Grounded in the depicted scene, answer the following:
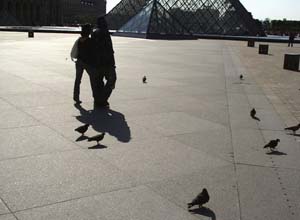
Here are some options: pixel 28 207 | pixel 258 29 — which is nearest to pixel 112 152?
pixel 28 207

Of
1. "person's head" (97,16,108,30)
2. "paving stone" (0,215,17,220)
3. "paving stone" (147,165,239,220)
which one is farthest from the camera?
"person's head" (97,16,108,30)

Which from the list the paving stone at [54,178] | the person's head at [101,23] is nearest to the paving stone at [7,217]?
the paving stone at [54,178]

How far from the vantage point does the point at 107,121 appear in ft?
28.2

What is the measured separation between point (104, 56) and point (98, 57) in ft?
0.42

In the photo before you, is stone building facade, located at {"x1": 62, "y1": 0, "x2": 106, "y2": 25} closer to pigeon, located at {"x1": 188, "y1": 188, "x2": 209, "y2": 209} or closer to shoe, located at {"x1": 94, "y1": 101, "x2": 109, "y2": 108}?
shoe, located at {"x1": 94, "y1": 101, "x2": 109, "y2": 108}

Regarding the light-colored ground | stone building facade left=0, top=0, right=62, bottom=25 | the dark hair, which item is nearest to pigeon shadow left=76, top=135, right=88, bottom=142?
the light-colored ground

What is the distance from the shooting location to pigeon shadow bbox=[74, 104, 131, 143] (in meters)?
7.65

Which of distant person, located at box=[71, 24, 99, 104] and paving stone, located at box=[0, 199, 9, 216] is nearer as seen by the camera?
paving stone, located at box=[0, 199, 9, 216]

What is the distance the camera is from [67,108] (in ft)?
31.2

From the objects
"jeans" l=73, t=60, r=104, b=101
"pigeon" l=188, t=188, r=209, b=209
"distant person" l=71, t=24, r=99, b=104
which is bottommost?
"pigeon" l=188, t=188, r=209, b=209

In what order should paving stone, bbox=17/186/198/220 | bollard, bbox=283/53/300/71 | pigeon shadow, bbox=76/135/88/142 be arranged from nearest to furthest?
paving stone, bbox=17/186/198/220, pigeon shadow, bbox=76/135/88/142, bollard, bbox=283/53/300/71

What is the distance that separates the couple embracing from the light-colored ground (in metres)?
0.39

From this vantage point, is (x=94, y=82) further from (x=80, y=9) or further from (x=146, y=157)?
(x=80, y=9)

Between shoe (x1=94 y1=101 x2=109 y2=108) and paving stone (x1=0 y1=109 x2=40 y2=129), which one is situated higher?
shoe (x1=94 y1=101 x2=109 y2=108)
